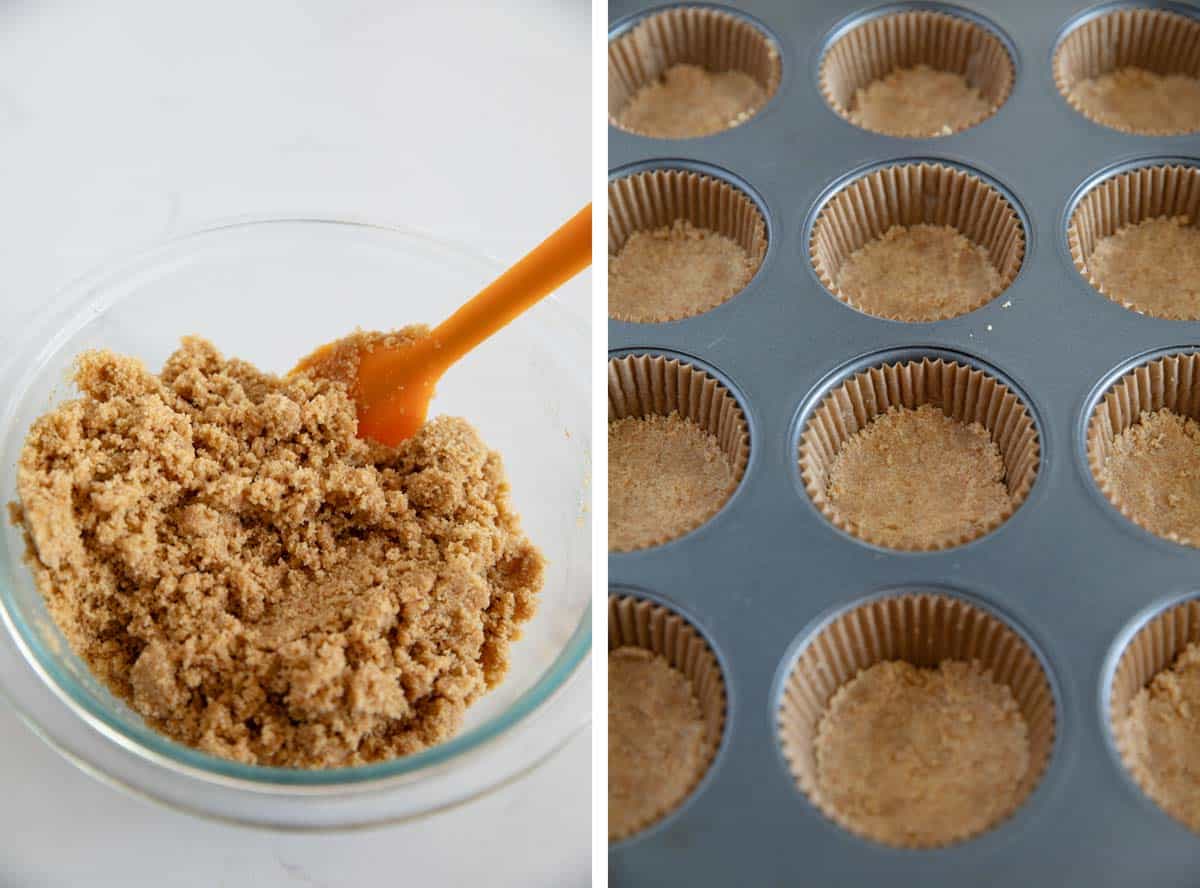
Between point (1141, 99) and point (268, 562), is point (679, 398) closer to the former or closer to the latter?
point (268, 562)

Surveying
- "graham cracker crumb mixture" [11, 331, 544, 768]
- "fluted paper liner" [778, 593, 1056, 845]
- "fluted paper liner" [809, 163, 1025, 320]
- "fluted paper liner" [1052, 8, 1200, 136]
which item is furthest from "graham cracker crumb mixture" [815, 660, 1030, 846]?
"fluted paper liner" [1052, 8, 1200, 136]

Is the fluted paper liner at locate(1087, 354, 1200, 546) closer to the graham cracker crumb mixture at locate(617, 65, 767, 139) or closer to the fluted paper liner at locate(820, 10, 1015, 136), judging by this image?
the fluted paper liner at locate(820, 10, 1015, 136)

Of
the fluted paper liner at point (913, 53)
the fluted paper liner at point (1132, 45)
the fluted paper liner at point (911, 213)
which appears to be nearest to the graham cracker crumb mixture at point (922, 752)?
the fluted paper liner at point (911, 213)

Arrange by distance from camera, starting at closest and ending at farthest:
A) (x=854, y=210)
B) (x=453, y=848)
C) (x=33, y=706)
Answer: (x=33, y=706) < (x=453, y=848) < (x=854, y=210)

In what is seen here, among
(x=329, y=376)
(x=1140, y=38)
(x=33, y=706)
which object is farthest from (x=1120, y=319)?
(x=33, y=706)

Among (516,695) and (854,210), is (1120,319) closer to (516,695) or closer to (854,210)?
(854,210)

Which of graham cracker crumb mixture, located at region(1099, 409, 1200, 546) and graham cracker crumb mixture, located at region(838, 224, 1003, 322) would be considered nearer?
graham cracker crumb mixture, located at region(1099, 409, 1200, 546)

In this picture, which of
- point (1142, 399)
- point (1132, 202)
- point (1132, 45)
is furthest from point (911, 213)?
point (1132, 45)

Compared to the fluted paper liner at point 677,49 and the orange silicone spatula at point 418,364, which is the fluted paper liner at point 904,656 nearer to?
the orange silicone spatula at point 418,364
